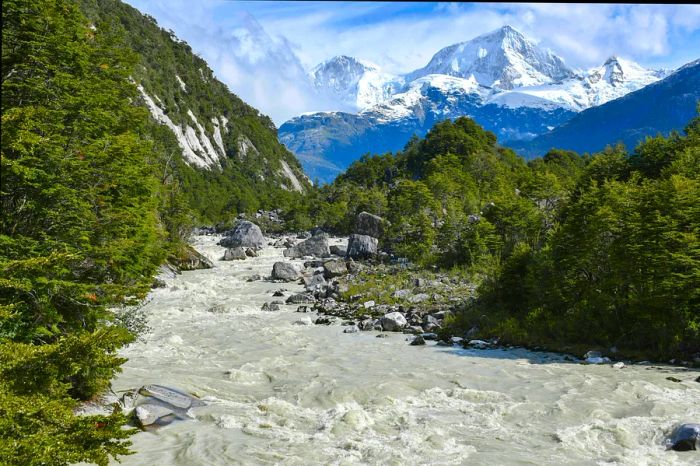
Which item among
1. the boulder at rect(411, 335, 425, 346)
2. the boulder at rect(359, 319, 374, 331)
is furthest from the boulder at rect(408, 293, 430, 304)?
the boulder at rect(411, 335, 425, 346)

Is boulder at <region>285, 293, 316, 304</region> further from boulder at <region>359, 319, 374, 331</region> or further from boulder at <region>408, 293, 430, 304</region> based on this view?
boulder at <region>359, 319, 374, 331</region>

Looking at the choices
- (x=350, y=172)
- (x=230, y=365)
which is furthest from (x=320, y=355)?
(x=350, y=172)

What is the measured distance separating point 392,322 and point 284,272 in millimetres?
17638

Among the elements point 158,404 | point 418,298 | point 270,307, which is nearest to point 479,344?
point 418,298

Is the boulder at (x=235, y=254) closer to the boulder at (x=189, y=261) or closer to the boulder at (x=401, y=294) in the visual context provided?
the boulder at (x=189, y=261)

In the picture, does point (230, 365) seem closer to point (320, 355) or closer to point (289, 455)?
point (320, 355)

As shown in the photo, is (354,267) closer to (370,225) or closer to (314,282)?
(314,282)

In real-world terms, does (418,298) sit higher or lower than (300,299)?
higher

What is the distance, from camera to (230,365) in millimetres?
18438

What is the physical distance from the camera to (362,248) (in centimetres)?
4734

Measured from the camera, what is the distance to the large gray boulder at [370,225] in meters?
58.5

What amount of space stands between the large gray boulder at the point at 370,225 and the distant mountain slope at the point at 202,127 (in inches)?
1750

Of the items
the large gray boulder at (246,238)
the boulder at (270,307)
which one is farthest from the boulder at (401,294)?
the large gray boulder at (246,238)

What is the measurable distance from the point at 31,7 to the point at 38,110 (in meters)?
3.65
